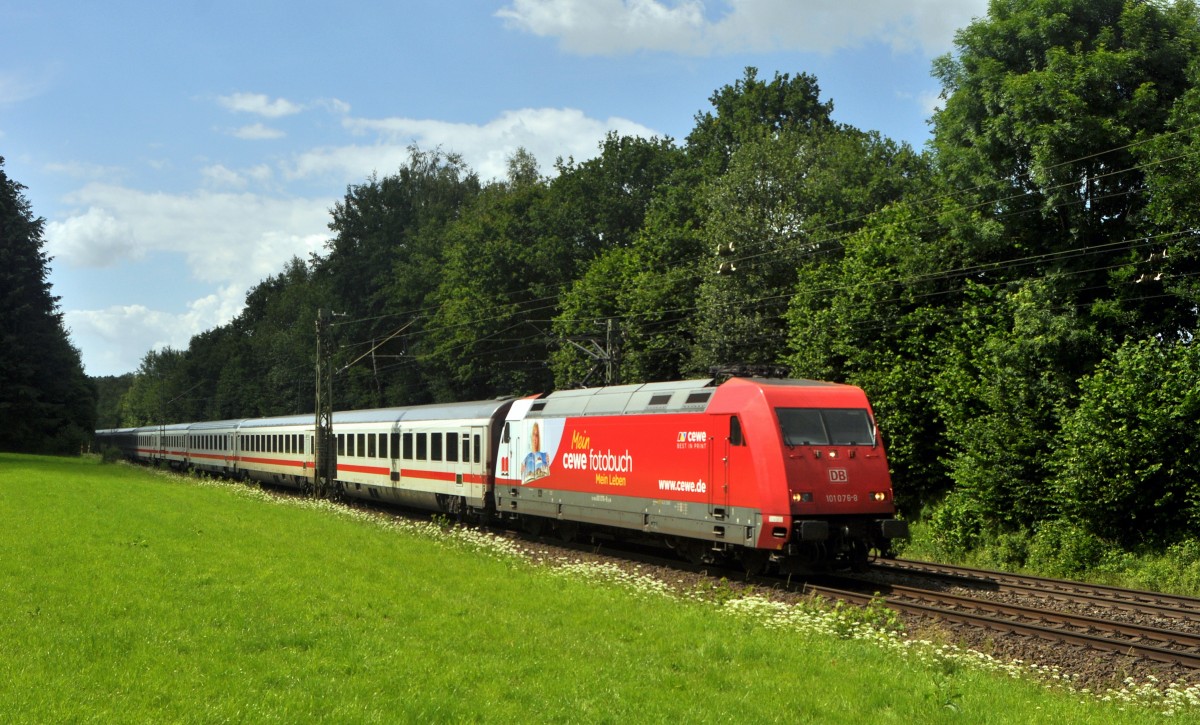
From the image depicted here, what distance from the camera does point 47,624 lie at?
1090 cm

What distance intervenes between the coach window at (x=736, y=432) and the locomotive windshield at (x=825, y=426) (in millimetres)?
736

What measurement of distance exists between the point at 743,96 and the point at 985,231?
3265 centimetres

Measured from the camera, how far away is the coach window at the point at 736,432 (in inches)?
676

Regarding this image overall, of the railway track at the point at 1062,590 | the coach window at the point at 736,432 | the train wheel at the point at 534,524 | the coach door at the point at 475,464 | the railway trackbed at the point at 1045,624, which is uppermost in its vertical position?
the coach window at the point at 736,432

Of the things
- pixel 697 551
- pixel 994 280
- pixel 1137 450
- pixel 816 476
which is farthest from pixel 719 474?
pixel 994 280

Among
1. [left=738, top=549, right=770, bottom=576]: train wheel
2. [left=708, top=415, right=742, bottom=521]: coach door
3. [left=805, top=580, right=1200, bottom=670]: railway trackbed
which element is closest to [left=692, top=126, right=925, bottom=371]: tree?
[left=708, top=415, right=742, bottom=521]: coach door

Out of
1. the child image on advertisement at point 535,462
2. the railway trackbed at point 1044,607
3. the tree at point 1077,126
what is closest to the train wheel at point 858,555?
Answer: the railway trackbed at point 1044,607

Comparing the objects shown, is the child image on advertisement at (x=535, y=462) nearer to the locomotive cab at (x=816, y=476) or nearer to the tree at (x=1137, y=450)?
the locomotive cab at (x=816, y=476)

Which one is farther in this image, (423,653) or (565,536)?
(565,536)

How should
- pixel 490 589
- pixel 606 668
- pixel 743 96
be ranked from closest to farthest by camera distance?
pixel 606 668 → pixel 490 589 → pixel 743 96

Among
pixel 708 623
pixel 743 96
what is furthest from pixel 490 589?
pixel 743 96

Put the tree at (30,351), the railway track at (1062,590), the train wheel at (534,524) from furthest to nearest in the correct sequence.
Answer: the tree at (30,351)
the train wheel at (534,524)
the railway track at (1062,590)

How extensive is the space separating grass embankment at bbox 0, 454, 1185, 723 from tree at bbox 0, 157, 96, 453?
52.6m

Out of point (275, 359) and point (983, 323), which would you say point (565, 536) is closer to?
point (983, 323)
